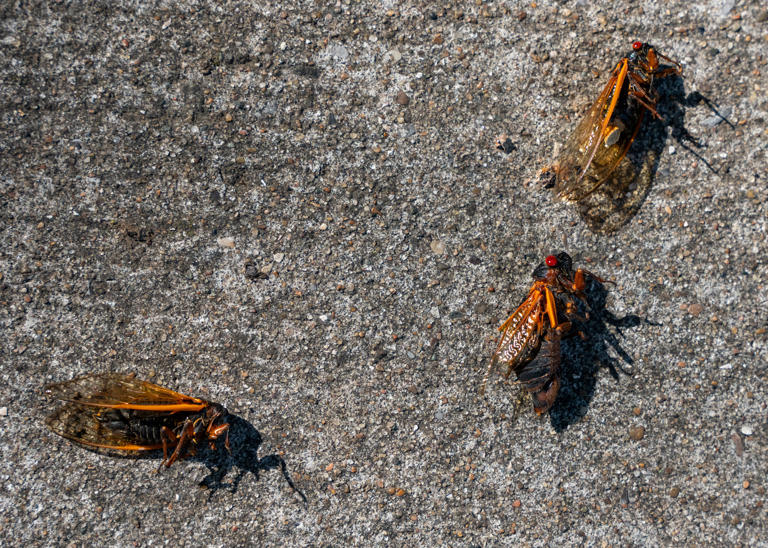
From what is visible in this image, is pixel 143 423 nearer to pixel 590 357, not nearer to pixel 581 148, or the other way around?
pixel 590 357

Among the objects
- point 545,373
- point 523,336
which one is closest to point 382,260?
point 523,336

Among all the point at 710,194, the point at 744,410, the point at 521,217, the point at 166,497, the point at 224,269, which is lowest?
the point at 166,497

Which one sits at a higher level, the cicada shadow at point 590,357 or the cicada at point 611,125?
the cicada at point 611,125

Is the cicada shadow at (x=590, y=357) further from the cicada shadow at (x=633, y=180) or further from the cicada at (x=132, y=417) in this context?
the cicada at (x=132, y=417)

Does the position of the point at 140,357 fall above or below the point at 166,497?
above

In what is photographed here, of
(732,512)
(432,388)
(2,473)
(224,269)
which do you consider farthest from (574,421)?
(2,473)

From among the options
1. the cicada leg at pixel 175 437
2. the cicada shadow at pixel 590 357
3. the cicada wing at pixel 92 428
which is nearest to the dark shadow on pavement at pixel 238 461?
the cicada leg at pixel 175 437

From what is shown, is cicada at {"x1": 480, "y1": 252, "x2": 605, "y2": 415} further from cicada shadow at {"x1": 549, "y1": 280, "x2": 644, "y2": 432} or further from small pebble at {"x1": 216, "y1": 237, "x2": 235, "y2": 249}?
small pebble at {"x1": 216, "y1": 237, "x2": 235, "y2": 249}

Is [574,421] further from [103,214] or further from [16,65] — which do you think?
[16,65]
